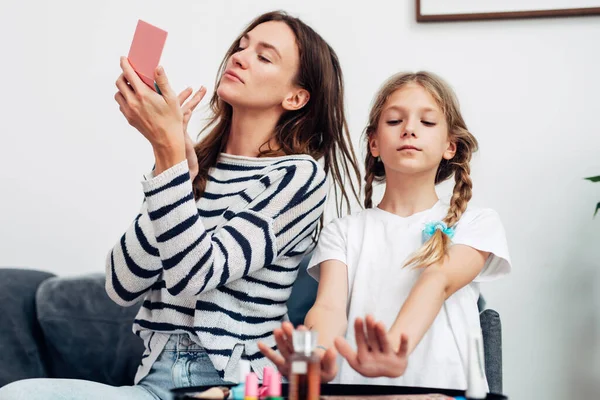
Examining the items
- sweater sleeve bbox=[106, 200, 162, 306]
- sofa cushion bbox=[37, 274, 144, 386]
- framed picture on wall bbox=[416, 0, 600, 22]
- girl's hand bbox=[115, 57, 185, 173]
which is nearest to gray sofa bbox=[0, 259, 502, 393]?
sofa cushion bbox=[37, 274, 144, 386]

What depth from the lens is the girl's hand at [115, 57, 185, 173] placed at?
46.1 inches

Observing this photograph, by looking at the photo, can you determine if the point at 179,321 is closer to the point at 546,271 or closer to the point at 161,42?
the point at 161,42

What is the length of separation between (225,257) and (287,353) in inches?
12.0

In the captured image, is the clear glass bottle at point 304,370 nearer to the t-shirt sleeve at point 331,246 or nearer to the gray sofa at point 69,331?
the t-shirt sleeve at point 331,246

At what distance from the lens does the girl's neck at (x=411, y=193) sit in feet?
4.55

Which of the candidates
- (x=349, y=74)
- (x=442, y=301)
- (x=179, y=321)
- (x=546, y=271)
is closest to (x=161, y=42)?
(x=179, y=321)

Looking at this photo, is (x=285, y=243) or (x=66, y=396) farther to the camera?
(x=285, y=243)

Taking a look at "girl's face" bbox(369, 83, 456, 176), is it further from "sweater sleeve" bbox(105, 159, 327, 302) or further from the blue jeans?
the blue jeans

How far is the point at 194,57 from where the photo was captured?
1.90 m

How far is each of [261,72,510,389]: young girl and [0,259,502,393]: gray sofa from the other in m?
0.27

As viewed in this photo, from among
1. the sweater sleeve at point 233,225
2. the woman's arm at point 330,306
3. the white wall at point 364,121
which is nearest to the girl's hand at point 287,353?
the woman's arm at point 330,306

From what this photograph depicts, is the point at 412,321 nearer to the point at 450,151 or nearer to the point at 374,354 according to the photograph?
the point at 374,354

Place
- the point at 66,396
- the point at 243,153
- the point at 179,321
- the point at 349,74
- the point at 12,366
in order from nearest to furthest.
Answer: the point at 66,396 → the point at 179,321 → the point at 243,153 → the point at 12,366 → the point at 349,74

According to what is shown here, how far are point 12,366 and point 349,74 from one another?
3.30ft
